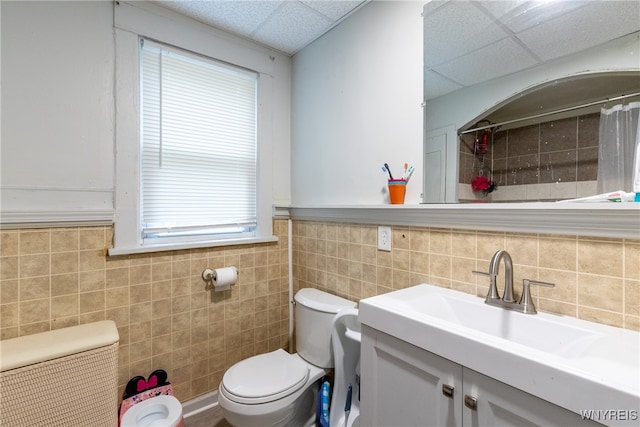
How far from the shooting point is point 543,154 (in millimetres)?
1028

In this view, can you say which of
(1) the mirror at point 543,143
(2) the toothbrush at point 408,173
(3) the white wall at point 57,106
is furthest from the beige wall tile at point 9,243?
(1) the mirror at point 543,143

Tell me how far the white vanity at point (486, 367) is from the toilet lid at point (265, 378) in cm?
45

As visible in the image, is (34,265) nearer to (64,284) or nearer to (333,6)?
(64,284)

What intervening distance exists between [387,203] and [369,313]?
2.24ft

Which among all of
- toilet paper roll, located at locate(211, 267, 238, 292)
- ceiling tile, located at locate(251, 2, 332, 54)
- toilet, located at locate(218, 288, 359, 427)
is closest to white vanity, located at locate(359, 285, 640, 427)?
toilet, located at locate(218, 288, 359, 427)

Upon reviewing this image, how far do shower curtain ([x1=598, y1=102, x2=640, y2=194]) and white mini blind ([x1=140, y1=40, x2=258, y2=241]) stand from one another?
5.79ft

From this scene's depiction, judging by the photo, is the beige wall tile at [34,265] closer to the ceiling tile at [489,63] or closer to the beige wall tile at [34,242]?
the beige wall tile at [34,242]

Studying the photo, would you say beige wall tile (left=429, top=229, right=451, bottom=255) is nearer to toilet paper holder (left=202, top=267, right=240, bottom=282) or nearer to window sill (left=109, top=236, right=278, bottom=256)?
window sill (left=109, top=236, right=278, bottom=256)

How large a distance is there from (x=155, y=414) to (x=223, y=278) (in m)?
0.74

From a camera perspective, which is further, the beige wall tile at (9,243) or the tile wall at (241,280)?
the beige wall tile at (9,243)

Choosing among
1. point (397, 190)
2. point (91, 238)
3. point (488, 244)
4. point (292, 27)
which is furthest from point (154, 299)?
point (292, 27)

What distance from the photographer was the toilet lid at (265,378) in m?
Answer: 1.32

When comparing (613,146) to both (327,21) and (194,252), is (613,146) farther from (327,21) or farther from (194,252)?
(194,252)

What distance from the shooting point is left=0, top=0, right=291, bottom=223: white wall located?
A: 4.23 feet
